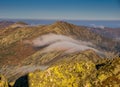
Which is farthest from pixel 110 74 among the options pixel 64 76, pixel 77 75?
pixel 64 76

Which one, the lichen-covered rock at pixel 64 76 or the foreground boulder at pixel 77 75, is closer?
the foreground boulder at pixel 77 75

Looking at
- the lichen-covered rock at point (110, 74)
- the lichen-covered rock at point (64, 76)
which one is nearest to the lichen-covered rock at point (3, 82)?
the lichen-covered rock at point (64, 76)

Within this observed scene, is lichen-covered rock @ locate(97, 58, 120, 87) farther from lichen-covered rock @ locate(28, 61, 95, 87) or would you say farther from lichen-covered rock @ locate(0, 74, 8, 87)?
lichen-covered rock @ locate(0, 74, 8, 87)

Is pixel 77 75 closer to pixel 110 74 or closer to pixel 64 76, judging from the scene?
pixel 64 76

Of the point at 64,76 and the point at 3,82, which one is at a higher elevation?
the point at 3,82

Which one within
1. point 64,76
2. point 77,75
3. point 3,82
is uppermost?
point 3,82

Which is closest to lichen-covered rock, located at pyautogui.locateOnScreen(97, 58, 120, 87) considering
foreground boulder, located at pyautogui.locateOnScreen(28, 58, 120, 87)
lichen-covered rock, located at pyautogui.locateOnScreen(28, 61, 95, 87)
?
foreground boulder, located at pyautogui.locateOnScreen(28, 58, 120, 87)

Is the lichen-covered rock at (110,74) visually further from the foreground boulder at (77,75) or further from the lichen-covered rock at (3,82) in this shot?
the lichen-covered rock at (3,82)

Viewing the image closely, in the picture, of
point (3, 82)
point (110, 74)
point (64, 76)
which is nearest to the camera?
point (3, 82)
